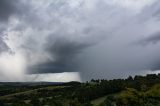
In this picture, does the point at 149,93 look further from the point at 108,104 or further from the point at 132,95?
the point at 108,104

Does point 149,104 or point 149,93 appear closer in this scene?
point 149,104

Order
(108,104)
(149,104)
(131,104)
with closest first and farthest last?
(149,104)
(131,104)
(108,104)

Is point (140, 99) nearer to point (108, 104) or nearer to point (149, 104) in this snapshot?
point (149, 104)

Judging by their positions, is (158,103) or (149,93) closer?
(158,103)

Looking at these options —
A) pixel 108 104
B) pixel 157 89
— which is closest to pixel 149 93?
pixel 157 89

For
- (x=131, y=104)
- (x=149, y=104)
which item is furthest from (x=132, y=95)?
(x=149, y=104)

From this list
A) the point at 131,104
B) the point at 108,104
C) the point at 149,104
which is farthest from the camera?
the point at 108,104

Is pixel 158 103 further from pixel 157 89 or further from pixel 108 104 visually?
pixel 108 104

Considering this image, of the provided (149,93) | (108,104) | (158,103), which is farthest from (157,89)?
(108,104)
